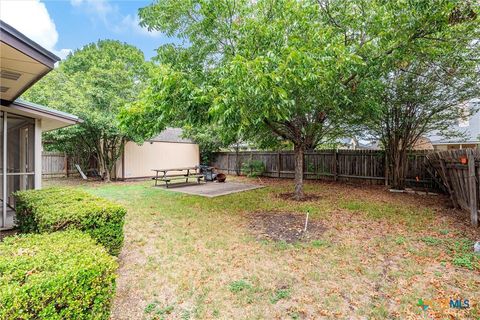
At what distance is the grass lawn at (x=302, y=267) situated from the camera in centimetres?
257

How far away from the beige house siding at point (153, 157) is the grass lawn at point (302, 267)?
795cm

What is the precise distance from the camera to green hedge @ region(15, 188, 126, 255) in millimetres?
2965

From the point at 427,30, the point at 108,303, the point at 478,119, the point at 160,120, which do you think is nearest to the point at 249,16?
the point at 160,120

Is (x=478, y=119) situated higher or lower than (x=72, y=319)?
higher

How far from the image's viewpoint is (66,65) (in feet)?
57.2

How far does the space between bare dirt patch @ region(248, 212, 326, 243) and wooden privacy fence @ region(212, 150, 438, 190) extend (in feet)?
19.7

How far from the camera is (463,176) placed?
17.4 ft

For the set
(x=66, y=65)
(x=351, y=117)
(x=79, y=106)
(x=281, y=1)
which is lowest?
(x=351, y=117)

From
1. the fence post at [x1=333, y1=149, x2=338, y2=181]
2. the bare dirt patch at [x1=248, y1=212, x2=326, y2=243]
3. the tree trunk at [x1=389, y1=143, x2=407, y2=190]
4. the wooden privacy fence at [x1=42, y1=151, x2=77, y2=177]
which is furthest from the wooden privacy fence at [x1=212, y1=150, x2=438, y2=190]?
the wooden privacy fence at [x1=42, y1=151, x2=77, y2=177]

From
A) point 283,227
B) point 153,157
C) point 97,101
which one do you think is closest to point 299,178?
point 283,227

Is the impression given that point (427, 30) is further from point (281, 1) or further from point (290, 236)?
point (290, 236)

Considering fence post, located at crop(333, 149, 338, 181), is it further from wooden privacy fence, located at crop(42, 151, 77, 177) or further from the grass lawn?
wooden privacy fence, located at crop(42, 151, 77, 177)

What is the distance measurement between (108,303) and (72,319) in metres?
0.29
